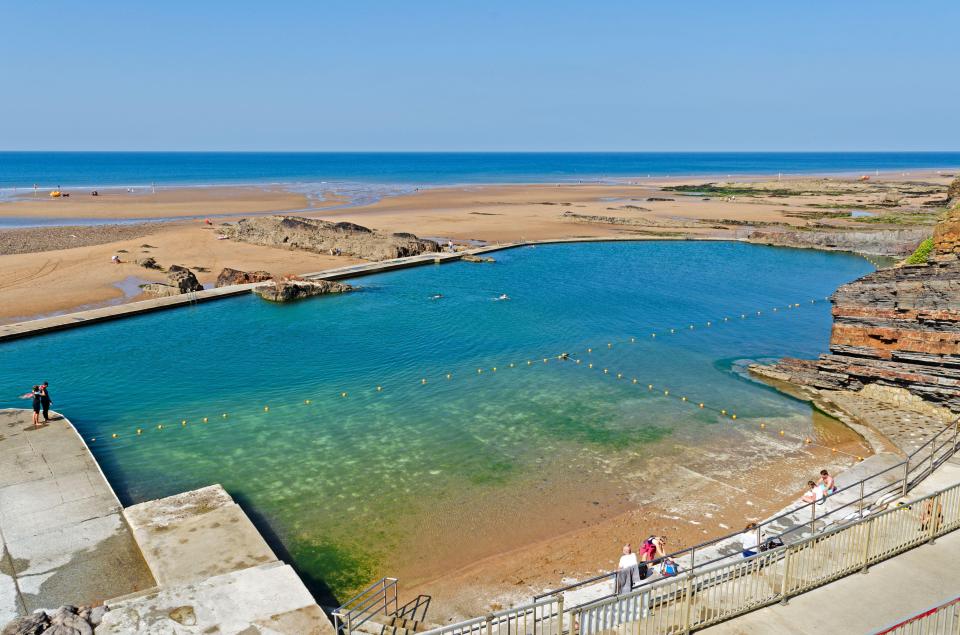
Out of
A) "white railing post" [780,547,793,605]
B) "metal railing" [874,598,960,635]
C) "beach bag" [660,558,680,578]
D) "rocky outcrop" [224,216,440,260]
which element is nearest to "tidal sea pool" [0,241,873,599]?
"beach bag" [660,558,680,578]

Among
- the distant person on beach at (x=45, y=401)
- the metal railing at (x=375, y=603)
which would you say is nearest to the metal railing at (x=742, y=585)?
the metal railing at (x=375, y=603)

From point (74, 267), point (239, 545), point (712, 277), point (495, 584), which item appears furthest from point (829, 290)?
point (74, 267)

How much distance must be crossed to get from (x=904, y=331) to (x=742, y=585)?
53.0ft

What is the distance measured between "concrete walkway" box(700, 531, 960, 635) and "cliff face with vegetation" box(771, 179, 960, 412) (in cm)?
1220

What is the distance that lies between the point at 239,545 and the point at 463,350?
681 inches

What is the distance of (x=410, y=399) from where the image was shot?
2558 centimetres

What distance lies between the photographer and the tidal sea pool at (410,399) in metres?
18.1

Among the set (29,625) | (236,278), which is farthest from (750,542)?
(236,278)

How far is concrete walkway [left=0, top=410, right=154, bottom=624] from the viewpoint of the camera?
1360 cm

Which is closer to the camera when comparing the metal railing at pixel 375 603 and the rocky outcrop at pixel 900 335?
the metal railing at pixel 375 603

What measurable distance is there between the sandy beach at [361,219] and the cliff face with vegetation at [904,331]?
114ft

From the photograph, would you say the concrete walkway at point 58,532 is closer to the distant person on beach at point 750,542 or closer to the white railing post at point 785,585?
the white railing post at point 785,585

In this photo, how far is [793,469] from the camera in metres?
20.5

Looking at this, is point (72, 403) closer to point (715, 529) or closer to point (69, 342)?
point (69, 342)
